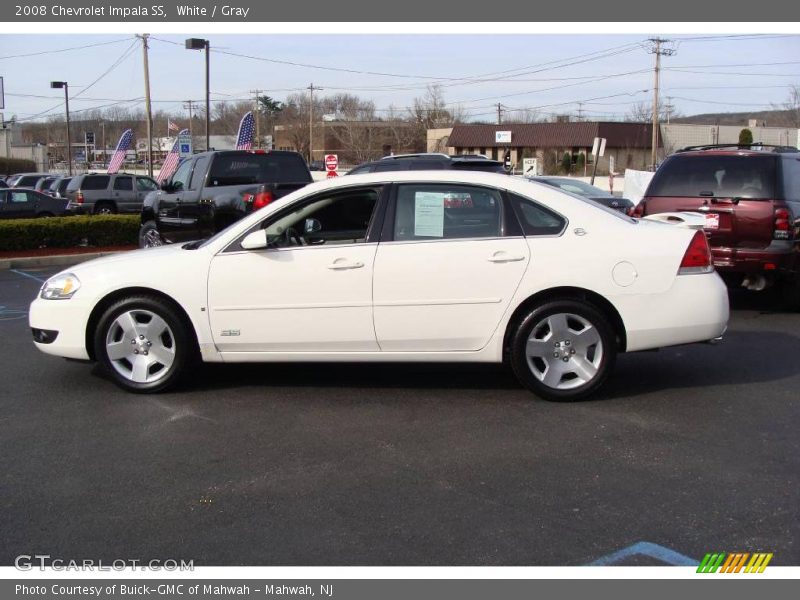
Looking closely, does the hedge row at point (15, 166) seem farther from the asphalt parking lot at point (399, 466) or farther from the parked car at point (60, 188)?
the asphalt parking lot at point (399, 466)

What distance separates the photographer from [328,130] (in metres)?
79.2

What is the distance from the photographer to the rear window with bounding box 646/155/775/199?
346 inches

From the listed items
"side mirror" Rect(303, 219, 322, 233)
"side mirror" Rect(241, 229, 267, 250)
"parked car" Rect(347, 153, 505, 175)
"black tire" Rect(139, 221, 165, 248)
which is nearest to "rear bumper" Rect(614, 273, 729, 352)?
"side mirror" Rect(303, 219, 322, 233)

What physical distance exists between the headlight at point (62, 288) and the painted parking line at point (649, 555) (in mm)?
4315

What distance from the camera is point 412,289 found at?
5766mm

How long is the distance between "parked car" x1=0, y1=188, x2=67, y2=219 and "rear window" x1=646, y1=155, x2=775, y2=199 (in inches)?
744

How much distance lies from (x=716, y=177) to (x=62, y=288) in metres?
Result: 6.85

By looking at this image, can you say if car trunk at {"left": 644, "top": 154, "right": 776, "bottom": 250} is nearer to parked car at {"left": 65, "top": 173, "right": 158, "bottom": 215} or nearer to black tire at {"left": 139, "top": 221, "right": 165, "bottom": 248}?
black tire at {"left": 139, "top": 221, "right": 165, "bottom": 248}

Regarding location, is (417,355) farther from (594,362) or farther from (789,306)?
(789,306)

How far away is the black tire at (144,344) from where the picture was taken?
5.98 m

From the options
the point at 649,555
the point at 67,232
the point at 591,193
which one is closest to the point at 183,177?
the point at 67,232

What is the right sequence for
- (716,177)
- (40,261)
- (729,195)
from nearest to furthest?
(729,195) → (716,177) → (40,261)

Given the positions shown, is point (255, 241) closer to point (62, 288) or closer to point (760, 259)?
point (62, 288)

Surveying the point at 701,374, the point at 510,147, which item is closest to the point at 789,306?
the point at 701,374
